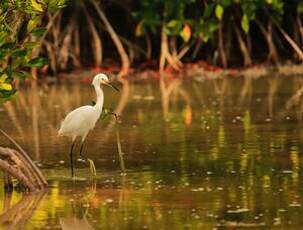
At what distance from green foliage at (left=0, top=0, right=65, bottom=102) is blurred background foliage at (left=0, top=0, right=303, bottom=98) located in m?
14.3

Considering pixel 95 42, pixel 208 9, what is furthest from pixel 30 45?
pixel 95 42

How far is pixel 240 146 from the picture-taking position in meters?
16.1

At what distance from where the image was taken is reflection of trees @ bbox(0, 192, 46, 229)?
1129 cm

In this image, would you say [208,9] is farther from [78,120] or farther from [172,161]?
[78,120]

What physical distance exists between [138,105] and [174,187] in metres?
9.50

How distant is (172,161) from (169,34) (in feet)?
47.4

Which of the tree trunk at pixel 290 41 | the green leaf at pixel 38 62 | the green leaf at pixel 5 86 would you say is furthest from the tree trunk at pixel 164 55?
the green leaf at pixel 5 86

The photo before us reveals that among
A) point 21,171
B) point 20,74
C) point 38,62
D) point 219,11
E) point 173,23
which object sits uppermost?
point 219,11

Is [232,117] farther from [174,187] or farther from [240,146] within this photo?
[174,187]

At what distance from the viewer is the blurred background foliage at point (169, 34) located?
94.7 ft

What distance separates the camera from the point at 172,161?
1492cm

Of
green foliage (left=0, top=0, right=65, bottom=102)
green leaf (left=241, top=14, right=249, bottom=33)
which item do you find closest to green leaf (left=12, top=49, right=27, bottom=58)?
green foliage (left=0, top=0, right=65, bottom=102)

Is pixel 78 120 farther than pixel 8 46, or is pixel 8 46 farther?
pixel 78 120

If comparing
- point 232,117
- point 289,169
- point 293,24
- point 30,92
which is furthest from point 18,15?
point 293,24
